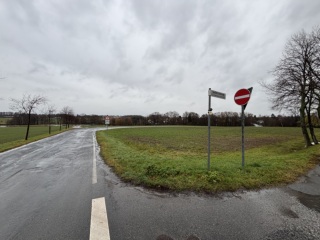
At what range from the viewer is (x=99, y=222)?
2727 millimetres

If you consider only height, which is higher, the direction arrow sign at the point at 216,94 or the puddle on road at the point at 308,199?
the direction arrow sign at the point at 216,94

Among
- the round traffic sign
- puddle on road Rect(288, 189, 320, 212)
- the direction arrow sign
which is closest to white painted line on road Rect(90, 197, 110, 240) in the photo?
puddle on road Rect(288, 189, 320, 212)

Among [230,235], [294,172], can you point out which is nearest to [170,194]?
[230,235]

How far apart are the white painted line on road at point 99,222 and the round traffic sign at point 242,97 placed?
16.4 feet

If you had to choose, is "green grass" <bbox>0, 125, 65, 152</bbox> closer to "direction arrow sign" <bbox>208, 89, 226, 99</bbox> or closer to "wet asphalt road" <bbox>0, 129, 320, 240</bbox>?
"wet asphalt road" <bbox>0, 129, 320, 240</bbox>

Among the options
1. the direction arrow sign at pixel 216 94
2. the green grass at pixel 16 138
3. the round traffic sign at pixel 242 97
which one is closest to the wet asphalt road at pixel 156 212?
the round traffic sign at pixel 242 97

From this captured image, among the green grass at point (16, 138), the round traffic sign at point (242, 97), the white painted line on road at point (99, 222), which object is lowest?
the green grass at point (16, 138)

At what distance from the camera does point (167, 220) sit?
278 cm

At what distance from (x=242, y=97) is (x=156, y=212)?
4431 millimetres

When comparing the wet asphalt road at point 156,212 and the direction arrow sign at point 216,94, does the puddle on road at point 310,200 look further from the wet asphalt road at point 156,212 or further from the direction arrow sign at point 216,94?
the direction arrow sign at point 216,94

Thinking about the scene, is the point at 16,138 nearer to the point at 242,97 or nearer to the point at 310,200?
the point at 242,97

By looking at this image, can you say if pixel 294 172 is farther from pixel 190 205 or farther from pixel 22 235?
pixel 22 235

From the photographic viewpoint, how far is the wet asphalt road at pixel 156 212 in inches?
97.3

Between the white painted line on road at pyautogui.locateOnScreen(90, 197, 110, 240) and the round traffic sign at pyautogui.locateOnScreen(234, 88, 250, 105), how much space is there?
16.4 feet
